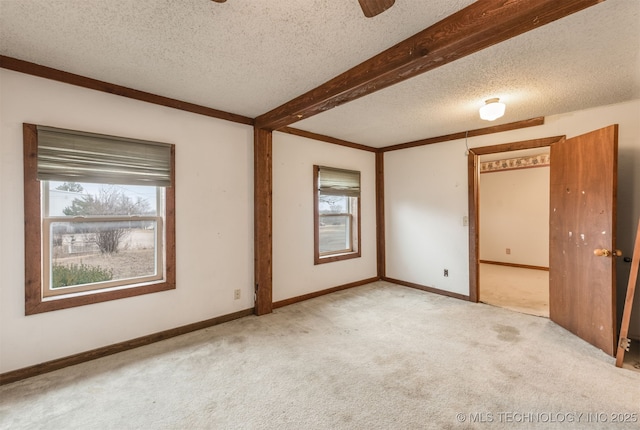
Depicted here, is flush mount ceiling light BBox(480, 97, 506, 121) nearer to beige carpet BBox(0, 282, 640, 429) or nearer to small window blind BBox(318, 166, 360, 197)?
small window blind BBox(318, 166, 360, 197)

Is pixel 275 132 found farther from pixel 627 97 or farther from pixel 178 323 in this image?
pixel 627 97

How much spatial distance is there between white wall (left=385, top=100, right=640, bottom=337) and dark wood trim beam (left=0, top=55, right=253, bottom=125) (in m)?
2.90

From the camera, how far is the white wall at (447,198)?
2814 millimetres

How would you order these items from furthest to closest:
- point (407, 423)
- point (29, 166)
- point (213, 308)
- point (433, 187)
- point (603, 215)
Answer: point (433, 187), point (213, 308), point (603, 215), point (29, 166), point (407, 423)

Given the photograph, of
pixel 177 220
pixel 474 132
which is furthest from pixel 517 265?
pixel 177 220

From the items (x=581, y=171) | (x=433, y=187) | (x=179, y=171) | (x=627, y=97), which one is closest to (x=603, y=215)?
(x=581, y=171)

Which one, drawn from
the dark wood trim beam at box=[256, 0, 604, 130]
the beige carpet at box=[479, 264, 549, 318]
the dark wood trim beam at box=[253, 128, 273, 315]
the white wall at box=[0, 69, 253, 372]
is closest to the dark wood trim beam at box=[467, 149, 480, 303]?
the beige carpet at box=[479, 264, 549, 318]

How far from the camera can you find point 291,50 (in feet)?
6.45

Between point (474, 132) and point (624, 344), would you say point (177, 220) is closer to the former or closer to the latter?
point (474, 132)

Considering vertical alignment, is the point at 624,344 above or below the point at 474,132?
below

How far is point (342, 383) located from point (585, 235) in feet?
8.84

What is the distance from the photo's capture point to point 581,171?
2.78 metres

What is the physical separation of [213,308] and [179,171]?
1.52m

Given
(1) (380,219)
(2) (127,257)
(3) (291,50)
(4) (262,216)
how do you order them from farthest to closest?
1. (1) (380,219)
2. (4) (262,216)
3. (2) (127,257)
4. (3) (291,50)
